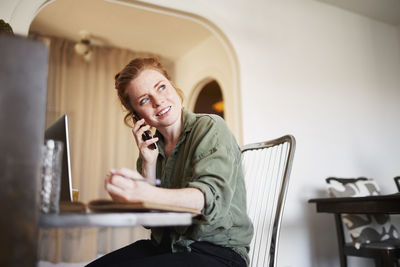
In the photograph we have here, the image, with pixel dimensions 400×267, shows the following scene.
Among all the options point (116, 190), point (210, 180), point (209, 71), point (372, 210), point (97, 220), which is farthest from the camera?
point (209, 71)

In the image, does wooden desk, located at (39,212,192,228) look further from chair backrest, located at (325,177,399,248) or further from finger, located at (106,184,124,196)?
chair backrest, located at (325,177,399,248)

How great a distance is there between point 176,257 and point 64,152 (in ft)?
1.38

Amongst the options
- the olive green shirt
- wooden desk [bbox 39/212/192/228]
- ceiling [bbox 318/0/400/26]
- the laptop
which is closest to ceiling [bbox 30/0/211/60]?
ceiling [bbox 318/0/400/26]

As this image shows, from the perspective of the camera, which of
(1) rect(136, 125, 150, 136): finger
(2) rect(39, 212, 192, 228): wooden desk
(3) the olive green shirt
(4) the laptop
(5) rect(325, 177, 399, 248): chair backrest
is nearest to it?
(2) rect(39, 212, 192, 228): wooden desk

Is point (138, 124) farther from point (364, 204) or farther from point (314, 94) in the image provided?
point (314, 94)

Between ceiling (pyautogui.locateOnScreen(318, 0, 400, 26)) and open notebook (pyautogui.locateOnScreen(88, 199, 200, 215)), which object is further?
ceiling (pyautogui.locateOnScreen(318, 0, 400, 26))

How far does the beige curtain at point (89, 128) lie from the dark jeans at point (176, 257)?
9.61 ft

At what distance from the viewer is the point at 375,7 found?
355cm

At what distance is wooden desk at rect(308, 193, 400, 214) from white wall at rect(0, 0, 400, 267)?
634 millimetres

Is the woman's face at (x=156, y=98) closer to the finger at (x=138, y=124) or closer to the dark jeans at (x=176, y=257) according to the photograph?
the finger at (x=138, y=124)

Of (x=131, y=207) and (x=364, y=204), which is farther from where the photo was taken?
(x=364, y=204)

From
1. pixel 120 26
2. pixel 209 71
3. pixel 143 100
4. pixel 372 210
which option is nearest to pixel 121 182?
pixel 143 100

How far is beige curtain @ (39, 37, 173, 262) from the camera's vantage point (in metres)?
3.93

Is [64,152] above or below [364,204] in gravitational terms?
above
